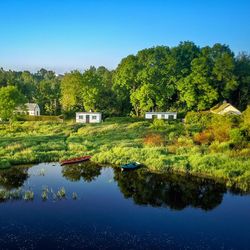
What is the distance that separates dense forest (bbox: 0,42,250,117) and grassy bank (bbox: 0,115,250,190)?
55.1ft

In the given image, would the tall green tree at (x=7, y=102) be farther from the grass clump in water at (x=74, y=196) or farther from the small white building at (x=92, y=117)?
the grass clump in water at (x=74, y=196)

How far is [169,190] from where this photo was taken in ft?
102

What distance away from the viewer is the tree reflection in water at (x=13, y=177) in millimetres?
31841

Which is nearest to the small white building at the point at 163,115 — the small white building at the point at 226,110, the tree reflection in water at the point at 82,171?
the small white building at the point at 226,110

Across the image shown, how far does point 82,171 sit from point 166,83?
4619 centimetres

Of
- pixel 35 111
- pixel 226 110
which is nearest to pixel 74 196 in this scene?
pixel 226 110

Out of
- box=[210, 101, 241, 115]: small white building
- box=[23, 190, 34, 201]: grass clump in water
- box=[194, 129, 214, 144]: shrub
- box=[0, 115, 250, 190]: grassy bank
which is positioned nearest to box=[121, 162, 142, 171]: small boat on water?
box=[0, 115, 250, 190]: grassy bank

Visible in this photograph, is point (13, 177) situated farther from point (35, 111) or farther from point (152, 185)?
point (35, 111)

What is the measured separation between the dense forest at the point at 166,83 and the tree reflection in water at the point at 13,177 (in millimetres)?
35984

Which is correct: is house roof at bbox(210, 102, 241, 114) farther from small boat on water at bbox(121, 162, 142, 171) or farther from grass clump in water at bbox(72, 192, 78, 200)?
→ grass clump in water at bbox(72, 192, 78, 200)

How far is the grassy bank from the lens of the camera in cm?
3575

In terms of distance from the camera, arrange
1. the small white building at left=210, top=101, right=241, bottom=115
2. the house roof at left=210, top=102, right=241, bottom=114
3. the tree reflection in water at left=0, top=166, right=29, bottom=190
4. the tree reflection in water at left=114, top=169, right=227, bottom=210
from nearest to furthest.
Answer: the tree reflection in water at left=114, top=169, right=227, bottom=210 < the tree reflection in water at left=0, top=166, right=29, bottom=190 < the small white building at left=210, top=101, right=241, bottom=115 < the house roof at left=210, top=102, right=241, bottom=114

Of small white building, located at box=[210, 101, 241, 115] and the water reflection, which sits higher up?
small white building, located at box=[210, 101, 241, 115]

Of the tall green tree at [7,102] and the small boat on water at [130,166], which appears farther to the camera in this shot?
the tall green tree at [7,102]
